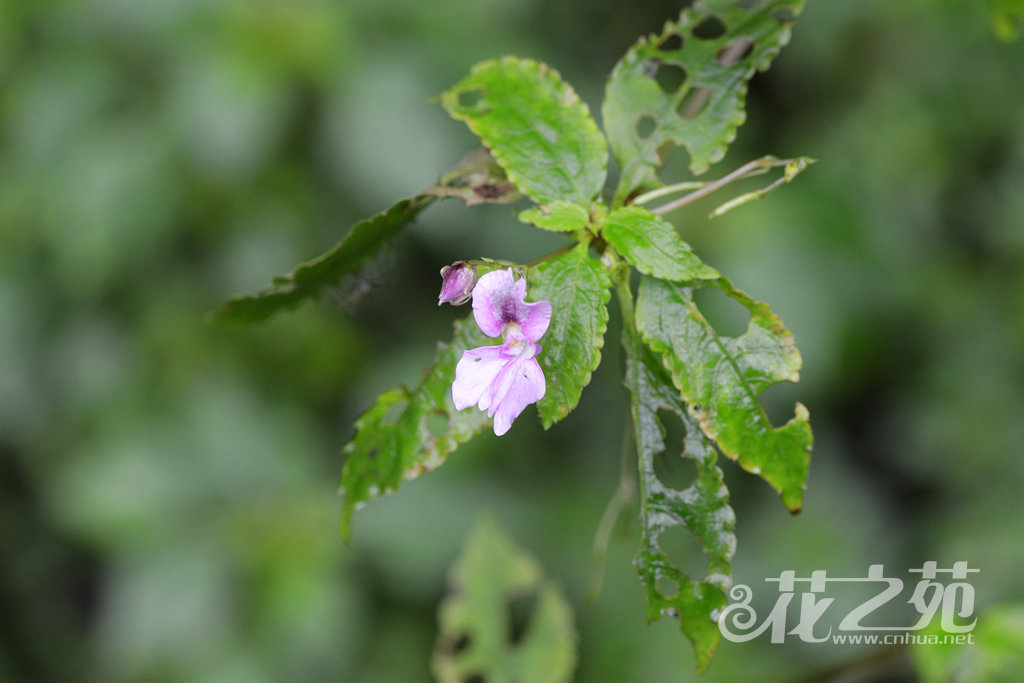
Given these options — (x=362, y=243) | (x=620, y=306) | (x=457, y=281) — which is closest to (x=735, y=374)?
(x=620, y=306)

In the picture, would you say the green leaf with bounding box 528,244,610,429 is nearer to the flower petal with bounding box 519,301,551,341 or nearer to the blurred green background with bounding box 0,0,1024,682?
the flower petal with bounding box 519,301,551,341

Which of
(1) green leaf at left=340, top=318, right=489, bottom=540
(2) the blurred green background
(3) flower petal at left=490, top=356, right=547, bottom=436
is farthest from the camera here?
(2) the blurred green background

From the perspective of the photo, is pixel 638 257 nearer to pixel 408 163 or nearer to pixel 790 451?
pixel 790 451

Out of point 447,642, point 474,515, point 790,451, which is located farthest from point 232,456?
point 790,451

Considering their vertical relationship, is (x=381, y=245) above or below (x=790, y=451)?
above

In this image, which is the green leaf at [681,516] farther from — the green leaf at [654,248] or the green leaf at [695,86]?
the green leaf at [695,86]

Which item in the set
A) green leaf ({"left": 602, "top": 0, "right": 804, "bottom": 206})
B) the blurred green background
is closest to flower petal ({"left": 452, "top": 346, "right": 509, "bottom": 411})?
green leaf ({"left": 602, "top": 0, "right": 804, "bottom": 206})
